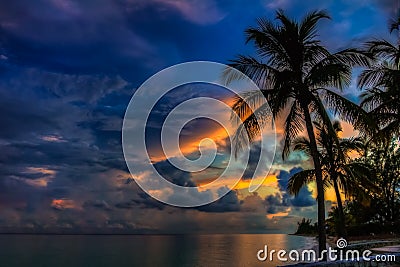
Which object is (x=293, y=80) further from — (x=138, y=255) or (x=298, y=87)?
(x=138, y=255)

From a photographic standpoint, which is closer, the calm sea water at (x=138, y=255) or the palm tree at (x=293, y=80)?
the palm tree at (x=293, y=80)

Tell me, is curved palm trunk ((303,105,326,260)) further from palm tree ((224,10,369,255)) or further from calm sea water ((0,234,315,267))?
calm sea water ((0,234,315,267))

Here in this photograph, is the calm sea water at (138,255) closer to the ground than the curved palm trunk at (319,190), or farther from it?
closer to the ground

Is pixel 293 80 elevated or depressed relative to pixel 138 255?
elevated

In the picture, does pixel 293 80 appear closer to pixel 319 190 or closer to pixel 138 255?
pixel 319 190

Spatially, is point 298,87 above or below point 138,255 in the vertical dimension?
above

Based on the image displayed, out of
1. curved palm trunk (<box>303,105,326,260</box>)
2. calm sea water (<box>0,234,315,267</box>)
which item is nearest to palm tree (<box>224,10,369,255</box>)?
curved palm trunk (<box>303,105,326,260</box>)

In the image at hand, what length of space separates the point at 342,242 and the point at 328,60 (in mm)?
13828

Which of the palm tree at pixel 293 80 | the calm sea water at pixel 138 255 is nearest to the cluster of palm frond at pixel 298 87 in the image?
the palm tree at pixel 293 80

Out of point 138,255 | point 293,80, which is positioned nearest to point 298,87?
point 293,80

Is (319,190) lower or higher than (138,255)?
higher

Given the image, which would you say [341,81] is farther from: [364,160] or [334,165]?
[364,160]

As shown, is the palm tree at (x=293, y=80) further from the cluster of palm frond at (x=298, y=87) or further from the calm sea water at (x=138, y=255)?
the calm sea water at (x=138, y=255)

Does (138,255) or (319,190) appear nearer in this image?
(319,190)
